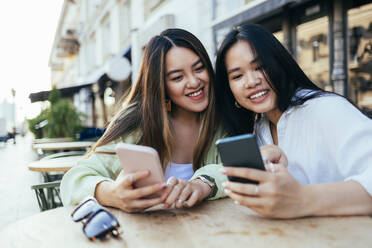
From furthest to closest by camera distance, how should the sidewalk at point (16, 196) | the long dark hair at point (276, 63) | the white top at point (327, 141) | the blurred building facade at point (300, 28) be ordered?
the sidewalk at point (16, 196)
the blurred building facade at point (300, 28)
the long dark hair at point (276, 63)
the white top at point (327, 141)

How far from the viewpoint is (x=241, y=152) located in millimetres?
995

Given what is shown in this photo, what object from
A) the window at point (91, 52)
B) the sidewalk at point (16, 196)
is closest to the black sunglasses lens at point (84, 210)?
the sidewalk at point (16, 196)

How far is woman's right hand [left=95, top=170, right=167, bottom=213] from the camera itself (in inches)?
46.1

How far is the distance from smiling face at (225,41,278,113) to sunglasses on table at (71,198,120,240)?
99 centimetres

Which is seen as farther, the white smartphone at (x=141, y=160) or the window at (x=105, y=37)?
the window at (x=105, y=37)

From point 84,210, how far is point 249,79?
103 cm

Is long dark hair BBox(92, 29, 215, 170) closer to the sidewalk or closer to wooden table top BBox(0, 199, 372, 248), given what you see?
wooden table top BBox(0, 199, 372, 248)

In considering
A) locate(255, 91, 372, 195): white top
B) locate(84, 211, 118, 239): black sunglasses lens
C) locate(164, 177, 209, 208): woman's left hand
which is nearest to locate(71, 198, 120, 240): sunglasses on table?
locate(84, 211, 118, 239): black sunglasses lens

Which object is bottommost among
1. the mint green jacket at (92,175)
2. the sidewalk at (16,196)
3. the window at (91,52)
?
the sidewalk at (16,196)

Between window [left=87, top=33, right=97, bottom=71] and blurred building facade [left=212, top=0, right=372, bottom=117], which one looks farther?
window [left=87, top=33, right=97, bottom=71]

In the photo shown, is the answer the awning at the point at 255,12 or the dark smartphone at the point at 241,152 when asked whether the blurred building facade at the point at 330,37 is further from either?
the dark smartphone at the point at 241,152

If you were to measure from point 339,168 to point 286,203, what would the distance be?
0.50 metres

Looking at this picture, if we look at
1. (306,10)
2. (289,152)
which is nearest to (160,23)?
(306,10)

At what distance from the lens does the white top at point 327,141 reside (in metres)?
1.29
